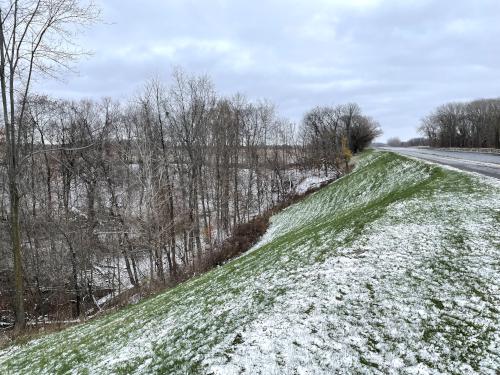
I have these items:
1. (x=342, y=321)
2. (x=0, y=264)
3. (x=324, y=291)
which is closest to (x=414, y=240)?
(x=324, y=291)

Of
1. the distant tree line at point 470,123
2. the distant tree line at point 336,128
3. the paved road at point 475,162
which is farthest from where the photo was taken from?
the distant tree line at point 470,123

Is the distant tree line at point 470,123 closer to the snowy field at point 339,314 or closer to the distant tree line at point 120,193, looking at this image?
the distant tree line at point 120,193

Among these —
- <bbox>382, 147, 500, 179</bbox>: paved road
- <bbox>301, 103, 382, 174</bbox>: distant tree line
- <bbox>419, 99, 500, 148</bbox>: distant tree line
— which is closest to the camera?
<bbox>382, 147, 500, 179</bbox>: paved road

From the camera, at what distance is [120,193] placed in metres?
21.0

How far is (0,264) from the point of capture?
20391 mm

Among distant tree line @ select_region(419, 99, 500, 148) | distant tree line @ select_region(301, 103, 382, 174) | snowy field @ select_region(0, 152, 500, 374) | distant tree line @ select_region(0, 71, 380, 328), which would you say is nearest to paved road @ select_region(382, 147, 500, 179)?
snowy field @ select_region(0, 152, 500, 374)

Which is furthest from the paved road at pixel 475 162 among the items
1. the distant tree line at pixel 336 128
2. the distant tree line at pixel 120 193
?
the distant tree line at pixel 336 128

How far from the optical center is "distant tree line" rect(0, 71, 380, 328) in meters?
19.4

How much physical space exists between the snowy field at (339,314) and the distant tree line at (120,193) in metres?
6.33

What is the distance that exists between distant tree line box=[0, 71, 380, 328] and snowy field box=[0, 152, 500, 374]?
20.8ft

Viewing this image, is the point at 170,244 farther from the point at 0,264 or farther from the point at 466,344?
the point at 466,344

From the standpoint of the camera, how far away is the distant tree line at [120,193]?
19.4 m

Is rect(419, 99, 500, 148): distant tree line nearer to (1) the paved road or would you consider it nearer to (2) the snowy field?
(1) the paved road

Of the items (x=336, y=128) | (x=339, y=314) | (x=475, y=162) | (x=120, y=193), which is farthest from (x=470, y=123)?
(x=339, y=314)
